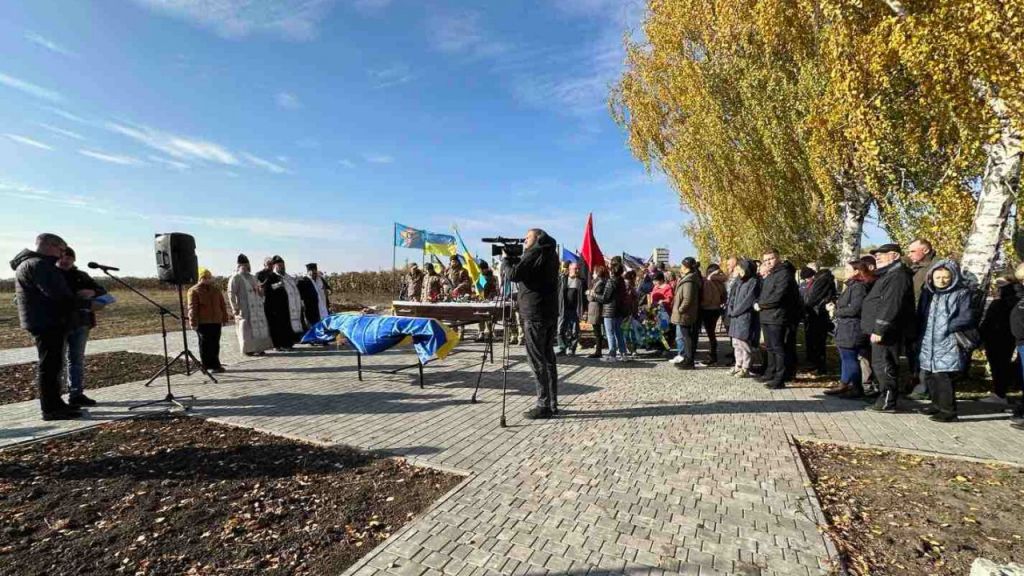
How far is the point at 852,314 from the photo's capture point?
602cm

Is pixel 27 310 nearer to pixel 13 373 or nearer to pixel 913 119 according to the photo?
pixel 13 373

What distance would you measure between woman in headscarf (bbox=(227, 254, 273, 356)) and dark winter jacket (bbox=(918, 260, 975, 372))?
36.1 feet

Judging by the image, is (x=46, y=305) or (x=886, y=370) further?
(x=886, y=370)

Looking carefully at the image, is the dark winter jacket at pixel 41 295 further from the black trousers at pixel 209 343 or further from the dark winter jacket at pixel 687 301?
the dark winter jacket at pixel 687 301

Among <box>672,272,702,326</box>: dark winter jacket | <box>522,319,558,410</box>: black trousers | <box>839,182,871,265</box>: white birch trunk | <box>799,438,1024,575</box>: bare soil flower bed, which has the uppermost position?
<box>839,182,871,265</box>: white birch trunk

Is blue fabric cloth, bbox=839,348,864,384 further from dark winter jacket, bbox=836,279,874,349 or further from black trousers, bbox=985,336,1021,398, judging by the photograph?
black trousers, bbox=985,336,1021,398

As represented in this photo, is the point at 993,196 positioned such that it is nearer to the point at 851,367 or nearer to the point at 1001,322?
the point at 1001,322

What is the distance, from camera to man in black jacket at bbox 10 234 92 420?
5168mm

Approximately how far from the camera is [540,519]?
316cm

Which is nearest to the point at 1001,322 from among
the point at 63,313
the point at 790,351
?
the point at 790,351

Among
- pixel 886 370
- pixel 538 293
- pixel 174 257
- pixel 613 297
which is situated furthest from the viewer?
pixel 613 297

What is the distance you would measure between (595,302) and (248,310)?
23.3 feet

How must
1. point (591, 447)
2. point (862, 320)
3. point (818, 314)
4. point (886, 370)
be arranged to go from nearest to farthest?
point (591, 447) < point (886, 370) < point (862, 320) < point (818, 314)

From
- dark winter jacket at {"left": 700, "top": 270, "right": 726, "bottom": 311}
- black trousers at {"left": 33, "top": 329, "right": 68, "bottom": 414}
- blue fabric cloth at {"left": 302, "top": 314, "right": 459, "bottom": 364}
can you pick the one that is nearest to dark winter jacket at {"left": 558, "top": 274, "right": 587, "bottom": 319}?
dark winter jacket at {"left": 700, "top": 270, "right": 726, "bottom": 311}
